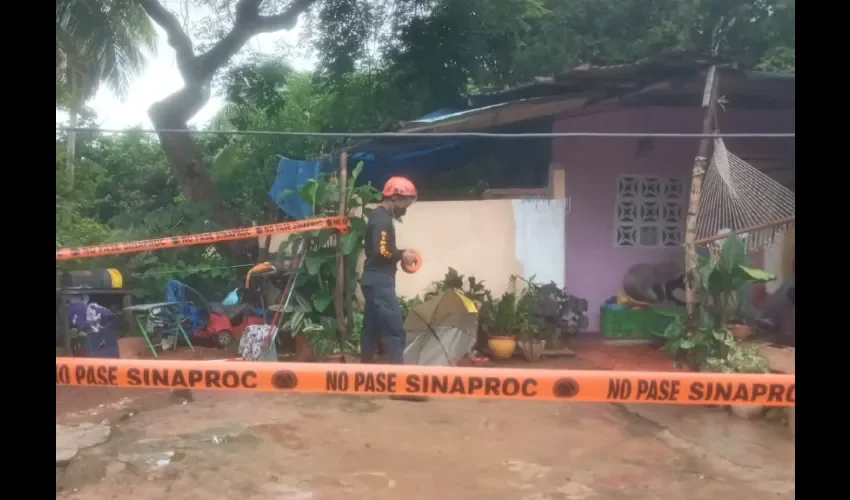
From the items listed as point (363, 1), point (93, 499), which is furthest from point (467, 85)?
point (93, 499)

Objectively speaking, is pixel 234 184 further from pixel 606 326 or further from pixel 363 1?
pixel 606 326

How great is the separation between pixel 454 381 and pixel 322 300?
384 centimetres

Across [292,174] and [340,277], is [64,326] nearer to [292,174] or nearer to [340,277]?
[340,277]

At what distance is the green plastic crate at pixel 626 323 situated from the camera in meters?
7.14

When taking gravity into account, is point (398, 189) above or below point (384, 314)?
above

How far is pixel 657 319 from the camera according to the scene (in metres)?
7.04

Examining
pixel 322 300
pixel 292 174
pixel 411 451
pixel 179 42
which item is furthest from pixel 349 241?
pixel 179 42

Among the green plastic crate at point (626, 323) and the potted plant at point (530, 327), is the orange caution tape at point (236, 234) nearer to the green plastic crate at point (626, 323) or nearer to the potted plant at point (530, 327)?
the potted plant at point (530, 327)

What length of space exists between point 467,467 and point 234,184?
25.5ft

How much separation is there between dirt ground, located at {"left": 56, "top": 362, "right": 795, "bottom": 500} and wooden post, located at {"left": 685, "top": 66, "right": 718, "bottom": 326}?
1.26 m

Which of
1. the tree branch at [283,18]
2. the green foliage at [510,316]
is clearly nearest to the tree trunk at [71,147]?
the tree branch at [283,18]

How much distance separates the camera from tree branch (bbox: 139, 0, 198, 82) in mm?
9617

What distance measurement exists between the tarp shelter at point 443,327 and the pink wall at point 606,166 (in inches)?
84.6

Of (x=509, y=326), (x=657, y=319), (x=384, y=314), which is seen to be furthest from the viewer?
(x=657, y=319)
